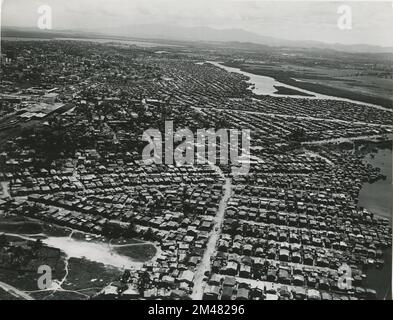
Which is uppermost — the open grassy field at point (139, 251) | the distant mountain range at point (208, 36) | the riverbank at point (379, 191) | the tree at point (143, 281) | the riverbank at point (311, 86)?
the distant mountain range at point (208, 36)

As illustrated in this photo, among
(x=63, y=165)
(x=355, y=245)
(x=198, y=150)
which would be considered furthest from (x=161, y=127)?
(x=355, y=245)

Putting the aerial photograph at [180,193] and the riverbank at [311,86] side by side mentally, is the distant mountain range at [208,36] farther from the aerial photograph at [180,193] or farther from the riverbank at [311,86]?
the aerial photograph at [180,193]

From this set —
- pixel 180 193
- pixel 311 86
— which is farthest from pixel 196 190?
pixel 311 86

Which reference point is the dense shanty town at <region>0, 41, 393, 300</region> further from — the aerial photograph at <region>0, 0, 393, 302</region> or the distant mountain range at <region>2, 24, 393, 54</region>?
the distant mountain range at <region>2, 24, 393, 54</region>

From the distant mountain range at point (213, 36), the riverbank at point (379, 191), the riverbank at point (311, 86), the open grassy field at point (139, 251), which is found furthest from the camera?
the distant mountain range at point (213, 36)

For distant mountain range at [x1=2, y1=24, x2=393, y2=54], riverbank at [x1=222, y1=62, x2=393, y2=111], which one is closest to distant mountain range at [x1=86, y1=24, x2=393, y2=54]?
distant mountain range at [x1=2, y1=24, x2=393, y2=54]

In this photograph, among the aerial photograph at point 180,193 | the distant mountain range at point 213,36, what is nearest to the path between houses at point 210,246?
the aerial photograph at point 180,193

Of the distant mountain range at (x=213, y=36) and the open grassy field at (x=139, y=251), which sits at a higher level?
the distant mountain range at (x=213, y=36)
